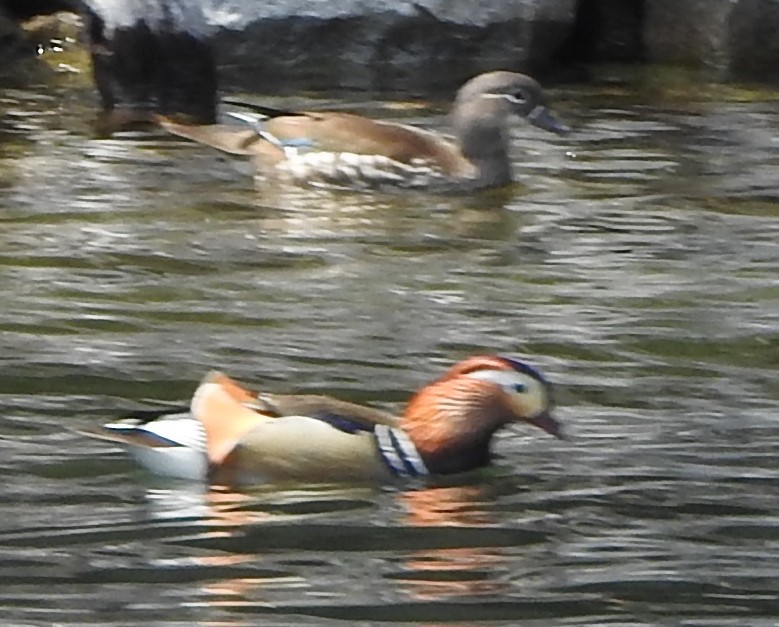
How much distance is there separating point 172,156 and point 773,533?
5741 millimetres

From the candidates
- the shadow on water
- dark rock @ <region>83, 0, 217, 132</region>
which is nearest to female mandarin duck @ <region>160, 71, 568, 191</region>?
the shadow on water

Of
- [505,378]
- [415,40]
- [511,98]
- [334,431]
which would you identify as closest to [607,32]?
[415,40]

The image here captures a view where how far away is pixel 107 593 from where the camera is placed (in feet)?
14.5

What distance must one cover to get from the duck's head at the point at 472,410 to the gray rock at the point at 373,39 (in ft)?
27.4

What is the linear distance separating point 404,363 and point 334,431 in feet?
4.24

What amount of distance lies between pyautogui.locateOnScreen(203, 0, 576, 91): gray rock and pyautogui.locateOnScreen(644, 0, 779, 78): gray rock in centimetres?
110

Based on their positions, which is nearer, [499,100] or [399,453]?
[399,453]

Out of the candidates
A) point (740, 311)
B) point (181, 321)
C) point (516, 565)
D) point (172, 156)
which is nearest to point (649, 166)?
point (172, 156)

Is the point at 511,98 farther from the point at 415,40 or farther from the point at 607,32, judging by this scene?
the point at 607,32

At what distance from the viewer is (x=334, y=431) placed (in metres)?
5.08

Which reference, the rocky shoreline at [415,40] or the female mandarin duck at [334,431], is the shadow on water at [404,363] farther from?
the rocky shoreline at [415,40]

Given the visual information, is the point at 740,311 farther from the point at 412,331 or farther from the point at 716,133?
the point at 716,133

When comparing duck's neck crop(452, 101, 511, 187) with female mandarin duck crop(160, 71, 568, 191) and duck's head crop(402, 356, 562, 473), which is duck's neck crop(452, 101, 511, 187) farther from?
duck's head crop(402, 356, 562, 473)

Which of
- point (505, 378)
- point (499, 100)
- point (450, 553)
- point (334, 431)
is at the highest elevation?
point (499, 100)
